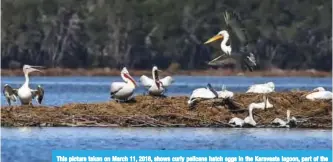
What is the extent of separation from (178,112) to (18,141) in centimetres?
298

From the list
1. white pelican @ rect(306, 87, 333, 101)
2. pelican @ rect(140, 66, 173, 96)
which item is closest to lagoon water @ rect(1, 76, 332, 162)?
white pelican @ rect(306, 87, 333, 101)

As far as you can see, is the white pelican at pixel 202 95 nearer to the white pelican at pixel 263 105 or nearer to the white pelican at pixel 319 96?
the white pelican at pixel 263 105

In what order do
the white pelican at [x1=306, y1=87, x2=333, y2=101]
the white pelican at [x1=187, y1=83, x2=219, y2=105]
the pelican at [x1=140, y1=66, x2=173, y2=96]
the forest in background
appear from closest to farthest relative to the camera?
the white pelican at [x1=187, y1=83, x2=219, y2=105]
the white pelican at [x1=306, y1=87, x2=333, y2=101]
the pelican at [x1=140, y1=66, x2=173, y2=96]
the forest in background

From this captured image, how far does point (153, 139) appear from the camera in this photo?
19.3 metres

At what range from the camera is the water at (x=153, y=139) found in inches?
727

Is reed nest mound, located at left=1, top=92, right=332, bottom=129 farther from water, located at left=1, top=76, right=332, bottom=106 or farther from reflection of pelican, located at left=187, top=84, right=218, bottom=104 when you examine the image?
water, located at left=1, top=76, right=332, bottom=106

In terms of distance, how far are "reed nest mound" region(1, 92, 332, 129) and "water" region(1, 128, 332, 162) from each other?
0.58 ft

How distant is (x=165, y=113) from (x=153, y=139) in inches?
51.0

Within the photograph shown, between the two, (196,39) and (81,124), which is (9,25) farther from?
(81,124)

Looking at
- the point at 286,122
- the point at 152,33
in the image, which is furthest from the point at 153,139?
the point at 152,33

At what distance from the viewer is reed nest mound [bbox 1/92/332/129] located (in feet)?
66.8

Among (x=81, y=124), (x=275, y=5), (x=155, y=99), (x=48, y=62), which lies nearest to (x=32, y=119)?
(x=81, y=124)

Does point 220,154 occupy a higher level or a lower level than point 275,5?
lower

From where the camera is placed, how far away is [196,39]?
71.4 metres
